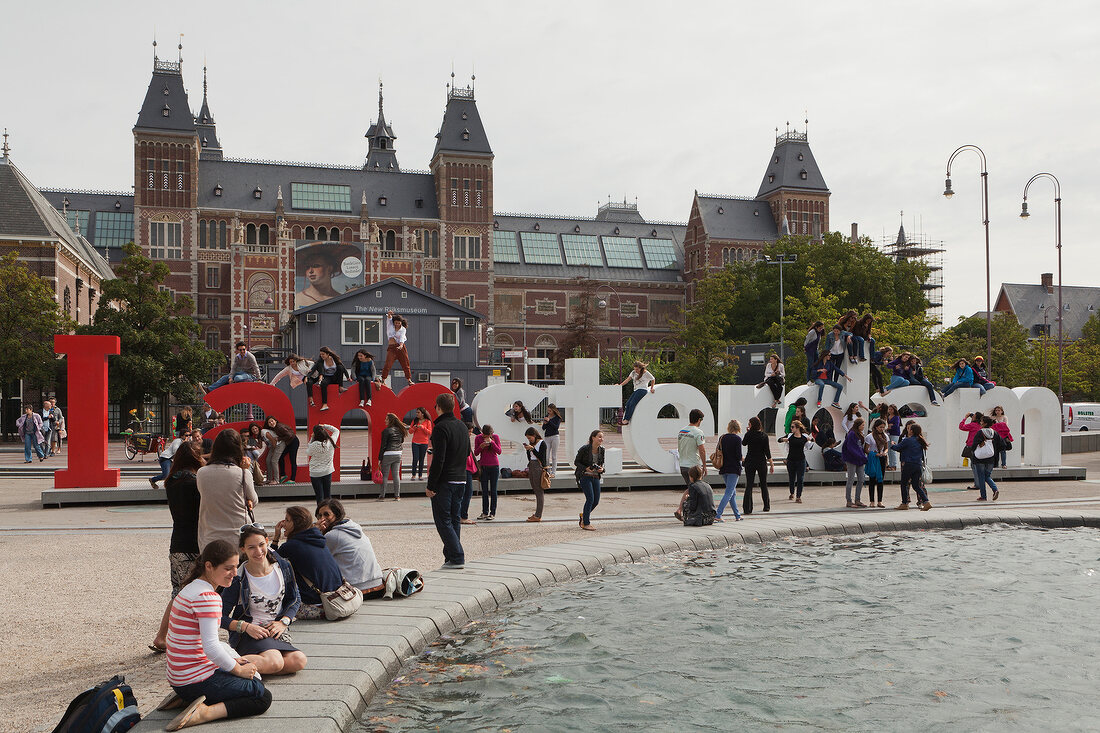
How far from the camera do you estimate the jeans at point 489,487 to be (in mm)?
13594

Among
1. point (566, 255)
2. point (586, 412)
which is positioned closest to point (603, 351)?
point (566, 255)

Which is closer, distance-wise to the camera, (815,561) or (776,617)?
(776,617)

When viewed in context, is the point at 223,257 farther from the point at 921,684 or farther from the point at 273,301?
the point at 921,684

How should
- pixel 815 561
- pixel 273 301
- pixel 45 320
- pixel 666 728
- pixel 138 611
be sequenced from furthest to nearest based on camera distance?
1. pixel 273 301
2. pixel 45 320
3. pixel 815 561
4. pixel 138 611
5. pixel 666 728

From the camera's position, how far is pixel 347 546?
7.45 m

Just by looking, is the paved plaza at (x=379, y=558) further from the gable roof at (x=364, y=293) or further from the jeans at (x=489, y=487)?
the gable roof at (x=364, y=293)

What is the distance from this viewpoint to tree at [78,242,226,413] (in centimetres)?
3638

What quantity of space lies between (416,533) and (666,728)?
730 centimetres

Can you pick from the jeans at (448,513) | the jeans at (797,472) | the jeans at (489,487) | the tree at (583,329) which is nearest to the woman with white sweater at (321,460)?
the jeans at (489,487)

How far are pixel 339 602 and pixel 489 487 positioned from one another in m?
6.82

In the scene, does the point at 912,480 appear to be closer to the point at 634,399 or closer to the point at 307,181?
the point at 634,399

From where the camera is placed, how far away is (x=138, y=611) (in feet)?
25.7

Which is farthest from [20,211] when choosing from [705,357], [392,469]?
[705,357]

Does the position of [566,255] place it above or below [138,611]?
above
